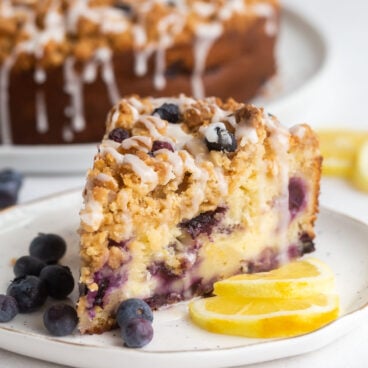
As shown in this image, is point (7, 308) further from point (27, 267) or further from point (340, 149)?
point (340, 149)

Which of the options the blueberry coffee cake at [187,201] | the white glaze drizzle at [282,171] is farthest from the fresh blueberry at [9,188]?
the white glaze drizzle at [282,171]

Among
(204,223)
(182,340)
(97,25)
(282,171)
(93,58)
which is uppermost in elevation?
(97,25)

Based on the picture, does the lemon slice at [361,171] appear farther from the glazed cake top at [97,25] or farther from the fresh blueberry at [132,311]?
the fresh blueberry at [132,311]

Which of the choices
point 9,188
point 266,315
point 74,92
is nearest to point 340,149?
point 74,92

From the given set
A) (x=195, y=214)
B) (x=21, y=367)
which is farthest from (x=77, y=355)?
(x=195, y=214)

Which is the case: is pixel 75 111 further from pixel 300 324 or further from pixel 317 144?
pixel 300 324

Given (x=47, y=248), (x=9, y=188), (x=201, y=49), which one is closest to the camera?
(x=47, y=248)

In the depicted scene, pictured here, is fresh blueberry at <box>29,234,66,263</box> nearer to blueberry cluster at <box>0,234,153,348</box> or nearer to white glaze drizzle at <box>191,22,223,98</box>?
blueberry cluster at <box>0,234,153,348</box>
